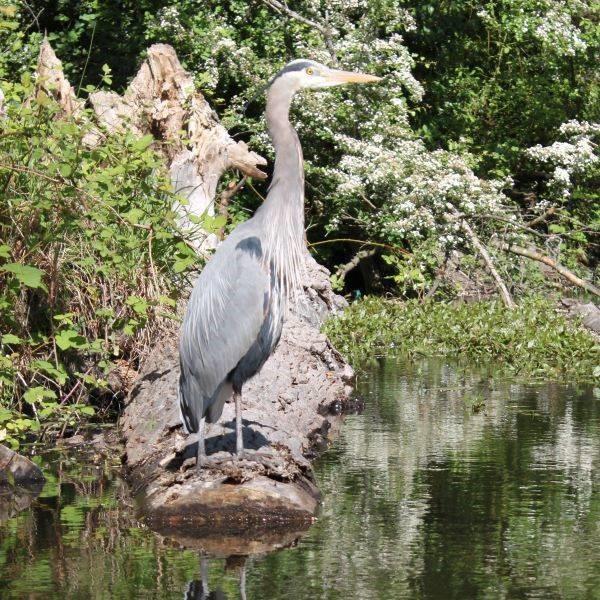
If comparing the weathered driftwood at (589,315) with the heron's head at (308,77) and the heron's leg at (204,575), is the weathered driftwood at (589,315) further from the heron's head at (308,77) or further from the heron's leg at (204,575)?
the heron's leg at (204,575)

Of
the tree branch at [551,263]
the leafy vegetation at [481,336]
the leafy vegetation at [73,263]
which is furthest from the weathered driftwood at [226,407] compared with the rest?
the tree branch at [551,263]

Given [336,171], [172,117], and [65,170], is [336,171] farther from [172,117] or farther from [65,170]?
[65,170]

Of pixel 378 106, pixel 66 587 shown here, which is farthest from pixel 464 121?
pixel 66 587

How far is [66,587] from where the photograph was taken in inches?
196

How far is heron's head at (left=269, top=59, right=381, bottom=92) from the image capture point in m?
6.67

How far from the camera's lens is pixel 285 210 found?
6422 millimetres

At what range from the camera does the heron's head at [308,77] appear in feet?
21.9

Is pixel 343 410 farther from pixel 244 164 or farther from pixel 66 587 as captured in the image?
pixel 66 587

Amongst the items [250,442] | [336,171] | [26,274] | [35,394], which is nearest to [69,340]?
[35,394]

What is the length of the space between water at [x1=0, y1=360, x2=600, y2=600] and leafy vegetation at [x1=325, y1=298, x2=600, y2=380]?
2111 millimetres

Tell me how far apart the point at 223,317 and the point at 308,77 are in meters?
1.42

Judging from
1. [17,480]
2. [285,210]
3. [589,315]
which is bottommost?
[17,480]

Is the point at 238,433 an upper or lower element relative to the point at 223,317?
lower

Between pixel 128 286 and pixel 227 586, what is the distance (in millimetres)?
3617
